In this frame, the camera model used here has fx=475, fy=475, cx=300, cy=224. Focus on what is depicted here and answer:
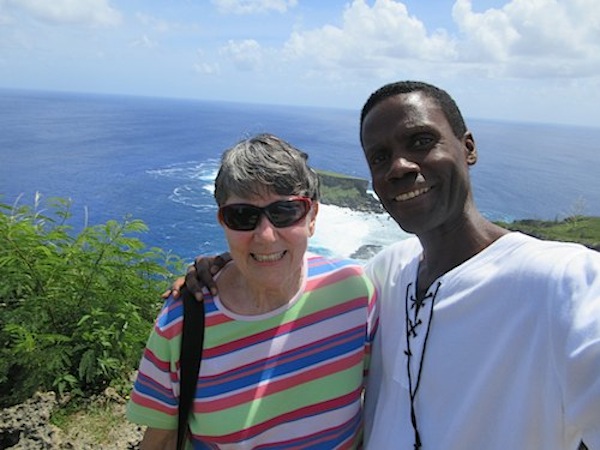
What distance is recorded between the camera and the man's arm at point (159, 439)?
7.45ft

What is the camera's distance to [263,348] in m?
2.25

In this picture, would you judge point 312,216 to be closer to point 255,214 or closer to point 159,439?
point 255,214

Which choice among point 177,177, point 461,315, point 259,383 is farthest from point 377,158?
point 177,177

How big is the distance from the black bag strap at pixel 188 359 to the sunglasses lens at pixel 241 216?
1.42 ft

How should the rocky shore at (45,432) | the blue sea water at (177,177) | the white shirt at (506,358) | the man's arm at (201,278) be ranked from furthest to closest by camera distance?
the blue sea water at (177,177), the rocky shore at (45,432), the man's arm at (201,278), the white shirt at (506,358)

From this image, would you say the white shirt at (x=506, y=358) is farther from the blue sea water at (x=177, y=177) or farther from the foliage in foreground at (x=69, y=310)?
the blue sea water at (x=177, y=177)

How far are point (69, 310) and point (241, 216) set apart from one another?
2659mm

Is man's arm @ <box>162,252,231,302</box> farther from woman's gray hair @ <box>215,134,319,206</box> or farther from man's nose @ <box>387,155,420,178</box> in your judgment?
man's nose @ <box>387,155,420,178</box>

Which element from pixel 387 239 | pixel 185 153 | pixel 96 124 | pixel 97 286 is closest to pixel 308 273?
pixel 97 286

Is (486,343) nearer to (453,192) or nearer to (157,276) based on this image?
(453,192)

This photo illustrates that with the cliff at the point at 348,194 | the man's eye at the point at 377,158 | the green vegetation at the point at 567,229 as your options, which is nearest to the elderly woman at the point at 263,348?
the man's eye at the point at 377,158

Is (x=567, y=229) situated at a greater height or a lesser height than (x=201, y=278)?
lesser

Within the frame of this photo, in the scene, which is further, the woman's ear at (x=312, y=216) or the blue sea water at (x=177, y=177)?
the blue sea water at (x=177, y=177)

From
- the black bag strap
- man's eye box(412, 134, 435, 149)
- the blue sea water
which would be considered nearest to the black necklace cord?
man's eye box(412, 134, 435, 149)
